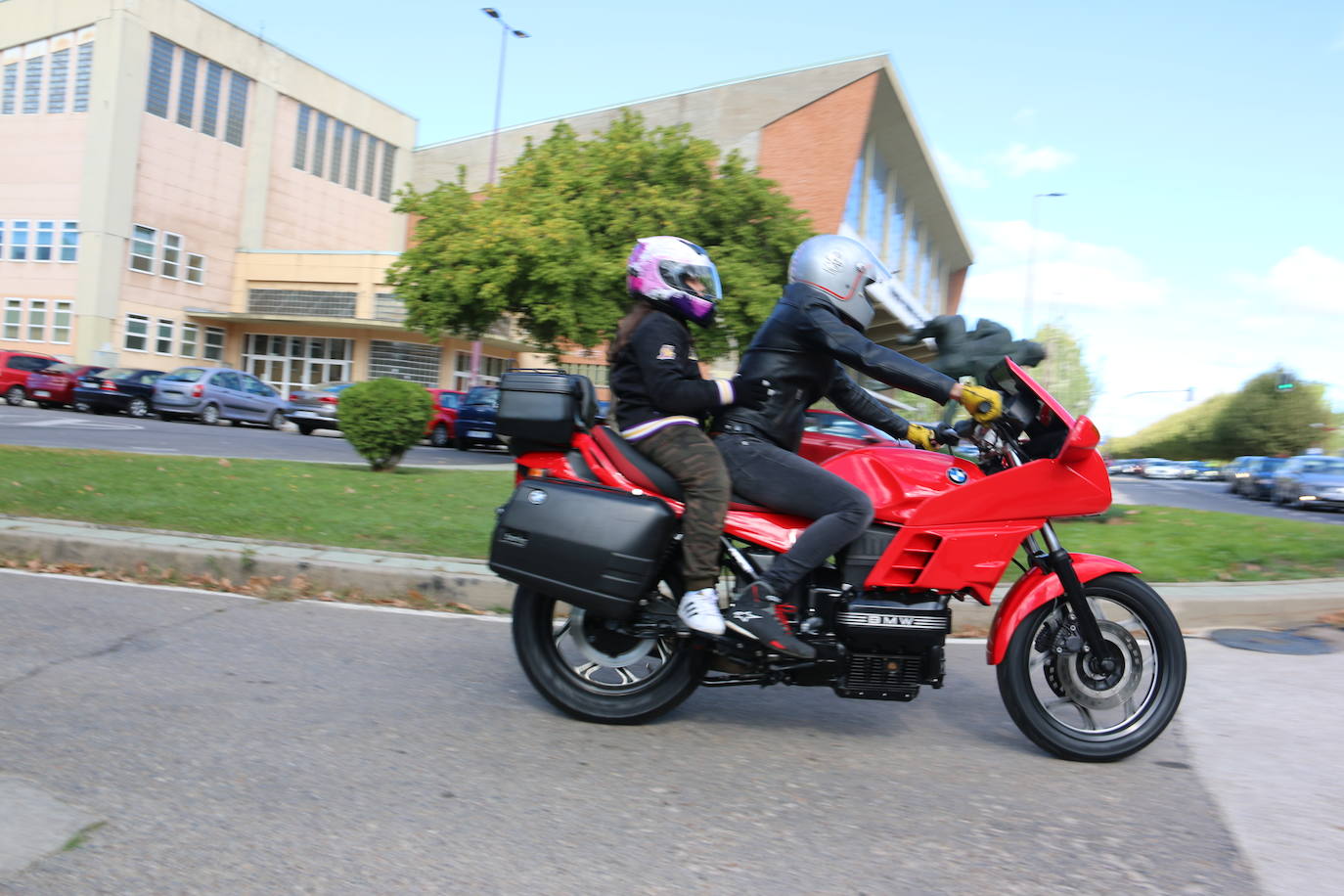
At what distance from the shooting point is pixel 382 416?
41.2 ft

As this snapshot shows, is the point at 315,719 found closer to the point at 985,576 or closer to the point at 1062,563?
the point at 985,576

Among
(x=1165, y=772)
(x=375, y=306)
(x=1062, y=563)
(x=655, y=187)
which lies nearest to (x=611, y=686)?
(x=1062, y=563)

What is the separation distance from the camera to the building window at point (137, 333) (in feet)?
149

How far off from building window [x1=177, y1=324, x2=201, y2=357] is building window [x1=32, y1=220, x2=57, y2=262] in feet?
19.7

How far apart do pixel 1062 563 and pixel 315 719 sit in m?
2.88

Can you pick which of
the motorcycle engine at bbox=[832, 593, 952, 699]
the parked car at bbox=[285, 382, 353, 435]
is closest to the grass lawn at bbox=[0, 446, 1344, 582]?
the motorcycle engine at bbox=[832, 593, 952, 699]

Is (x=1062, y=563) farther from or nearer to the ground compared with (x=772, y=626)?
farther from the ground

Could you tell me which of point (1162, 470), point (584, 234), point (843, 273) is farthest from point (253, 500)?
point (1162, 470)

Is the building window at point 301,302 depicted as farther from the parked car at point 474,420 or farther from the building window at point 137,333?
the parked car at point 474,420

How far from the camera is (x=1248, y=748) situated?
4.23 m

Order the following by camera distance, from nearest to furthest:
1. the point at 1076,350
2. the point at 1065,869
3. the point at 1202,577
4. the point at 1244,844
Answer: the point at 1065,869 < the point at 1244,844 < the point at 1202,577 < the point at 1076,350

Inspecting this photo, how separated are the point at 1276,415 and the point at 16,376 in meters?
91.6

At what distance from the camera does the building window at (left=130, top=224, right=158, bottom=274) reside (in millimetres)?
45188

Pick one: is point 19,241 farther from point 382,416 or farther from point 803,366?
point 803,366
